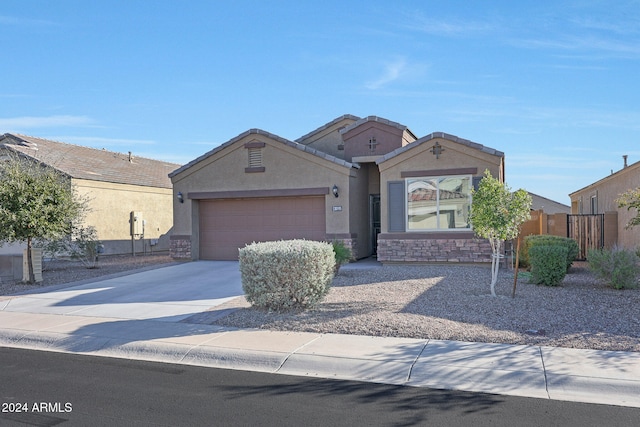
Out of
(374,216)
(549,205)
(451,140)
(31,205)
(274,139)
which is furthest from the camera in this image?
(549,205)

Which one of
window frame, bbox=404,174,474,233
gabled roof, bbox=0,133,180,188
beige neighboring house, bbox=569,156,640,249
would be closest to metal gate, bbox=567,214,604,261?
beige neighboring house, bbox=569,156,640,249

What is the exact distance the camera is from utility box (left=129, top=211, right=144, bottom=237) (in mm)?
24547

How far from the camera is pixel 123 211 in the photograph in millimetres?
24344

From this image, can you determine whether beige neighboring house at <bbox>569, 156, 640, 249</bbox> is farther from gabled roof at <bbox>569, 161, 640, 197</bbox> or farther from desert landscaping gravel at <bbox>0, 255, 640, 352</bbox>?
desert landscaping gravel at <bbox>0, 255, 640, 352</bbox>

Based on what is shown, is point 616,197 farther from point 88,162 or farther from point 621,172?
point 88,162

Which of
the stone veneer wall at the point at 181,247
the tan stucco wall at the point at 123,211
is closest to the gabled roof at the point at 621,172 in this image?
the stone veneer wall at the point at 181,247

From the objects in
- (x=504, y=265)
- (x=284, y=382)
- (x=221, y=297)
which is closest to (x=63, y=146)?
(x=221, y=297)

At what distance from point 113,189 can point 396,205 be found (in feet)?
44.5

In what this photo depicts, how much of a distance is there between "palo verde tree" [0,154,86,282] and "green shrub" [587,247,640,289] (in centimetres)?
1363

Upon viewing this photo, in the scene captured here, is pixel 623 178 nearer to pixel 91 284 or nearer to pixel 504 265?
pixel 504 265

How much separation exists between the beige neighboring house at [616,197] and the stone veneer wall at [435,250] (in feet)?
12.7

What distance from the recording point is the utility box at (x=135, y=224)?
2455cm

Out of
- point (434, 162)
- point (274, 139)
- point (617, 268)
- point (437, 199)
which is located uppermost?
point (274, 139)

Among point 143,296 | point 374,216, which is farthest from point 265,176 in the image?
point 143,296
